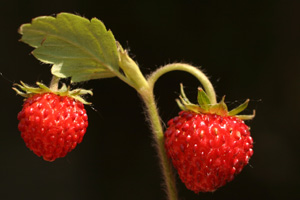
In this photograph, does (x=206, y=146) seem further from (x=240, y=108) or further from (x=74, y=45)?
(x=74, y=45)

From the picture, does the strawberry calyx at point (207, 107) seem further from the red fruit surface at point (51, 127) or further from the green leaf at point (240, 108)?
the red fruit surface at point (51, 127)

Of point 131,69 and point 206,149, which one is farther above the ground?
point 131,69

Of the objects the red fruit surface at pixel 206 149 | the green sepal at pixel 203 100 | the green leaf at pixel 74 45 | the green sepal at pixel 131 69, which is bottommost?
the red fruit surface at pixel 206 149

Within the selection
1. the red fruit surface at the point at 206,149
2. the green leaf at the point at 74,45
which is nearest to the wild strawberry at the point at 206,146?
the red fruit surface at the point at 206,149

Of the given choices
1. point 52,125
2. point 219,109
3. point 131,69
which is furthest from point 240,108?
point 52,125

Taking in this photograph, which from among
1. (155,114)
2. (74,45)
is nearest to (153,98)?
(155,114)

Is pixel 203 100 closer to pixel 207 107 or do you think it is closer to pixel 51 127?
pixel 207 107
